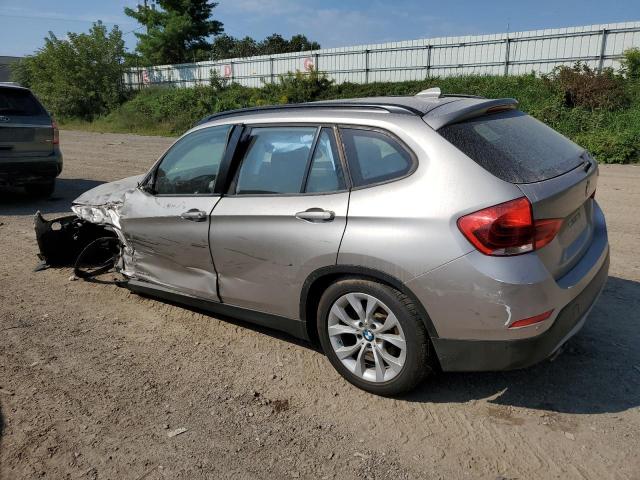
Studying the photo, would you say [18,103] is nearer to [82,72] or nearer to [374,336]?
[374,336]

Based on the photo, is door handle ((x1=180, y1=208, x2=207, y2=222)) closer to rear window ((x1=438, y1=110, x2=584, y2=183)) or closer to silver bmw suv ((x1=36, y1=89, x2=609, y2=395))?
silver bmw suv ((x1=36, y1=89, x2=609, y2=395))

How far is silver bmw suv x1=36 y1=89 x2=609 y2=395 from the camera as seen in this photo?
2.72 meters

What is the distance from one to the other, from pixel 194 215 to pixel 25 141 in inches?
252

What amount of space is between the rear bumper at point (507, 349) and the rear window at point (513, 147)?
0.75m

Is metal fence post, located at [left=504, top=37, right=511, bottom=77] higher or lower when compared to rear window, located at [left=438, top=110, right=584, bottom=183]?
higher

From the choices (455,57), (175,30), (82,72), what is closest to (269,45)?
(175,30)

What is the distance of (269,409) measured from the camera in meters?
3.22

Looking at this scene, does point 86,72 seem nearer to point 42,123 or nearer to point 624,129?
point 42,123

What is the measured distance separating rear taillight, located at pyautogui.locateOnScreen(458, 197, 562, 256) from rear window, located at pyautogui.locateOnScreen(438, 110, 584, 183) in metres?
0.19

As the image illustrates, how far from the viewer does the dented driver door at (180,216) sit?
12.9ft

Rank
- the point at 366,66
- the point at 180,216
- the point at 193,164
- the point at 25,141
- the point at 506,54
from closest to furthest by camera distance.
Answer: the point at 180,216, the point at 193,164, the point at 25,141, the point at 506,54, the point at 366,66

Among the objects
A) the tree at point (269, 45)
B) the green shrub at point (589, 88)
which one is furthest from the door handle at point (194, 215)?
the tree at point (269, 45)

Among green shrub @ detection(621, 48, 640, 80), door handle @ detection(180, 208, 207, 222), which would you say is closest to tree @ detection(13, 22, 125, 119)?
green shrub @ detection(621, 48, 640, 80)

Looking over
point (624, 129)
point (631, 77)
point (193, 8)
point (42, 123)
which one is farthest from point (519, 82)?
point (193, 8)
